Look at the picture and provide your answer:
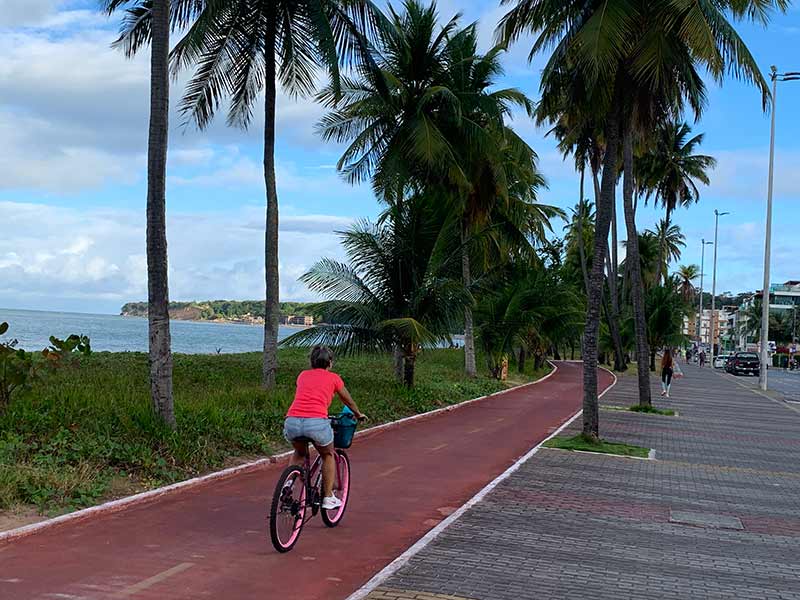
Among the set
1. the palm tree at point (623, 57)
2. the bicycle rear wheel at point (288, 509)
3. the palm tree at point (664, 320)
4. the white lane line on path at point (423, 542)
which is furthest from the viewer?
the palm tree at point (664, 320)

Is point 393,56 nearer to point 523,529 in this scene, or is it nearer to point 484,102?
point 484,102

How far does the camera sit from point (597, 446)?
15.2 m

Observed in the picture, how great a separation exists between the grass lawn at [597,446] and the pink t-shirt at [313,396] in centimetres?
825

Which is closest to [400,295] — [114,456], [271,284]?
[271,284]

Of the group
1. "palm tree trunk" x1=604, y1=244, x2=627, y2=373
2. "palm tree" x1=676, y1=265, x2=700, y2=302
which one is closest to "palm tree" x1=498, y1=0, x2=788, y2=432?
"palm tree trunk" x1=604, y1=244, x2=627, y2=373

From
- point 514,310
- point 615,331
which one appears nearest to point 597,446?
point 514,310

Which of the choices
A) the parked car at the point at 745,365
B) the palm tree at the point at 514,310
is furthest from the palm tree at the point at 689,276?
the palm tree at the point at 514,310

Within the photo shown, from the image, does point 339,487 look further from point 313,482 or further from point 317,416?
point 317,416

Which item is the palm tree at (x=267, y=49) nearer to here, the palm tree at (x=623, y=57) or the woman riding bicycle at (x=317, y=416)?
the palm tree at (x=623, y=57)

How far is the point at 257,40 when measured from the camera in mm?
18969

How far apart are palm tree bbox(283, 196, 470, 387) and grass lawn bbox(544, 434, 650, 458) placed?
21.0ft

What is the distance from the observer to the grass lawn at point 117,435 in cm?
855

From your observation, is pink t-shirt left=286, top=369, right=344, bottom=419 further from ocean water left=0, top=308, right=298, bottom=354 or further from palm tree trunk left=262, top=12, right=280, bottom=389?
ocean water left=0, top=308, right=298, bottom=354

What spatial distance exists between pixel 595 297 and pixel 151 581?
35.9 ft
